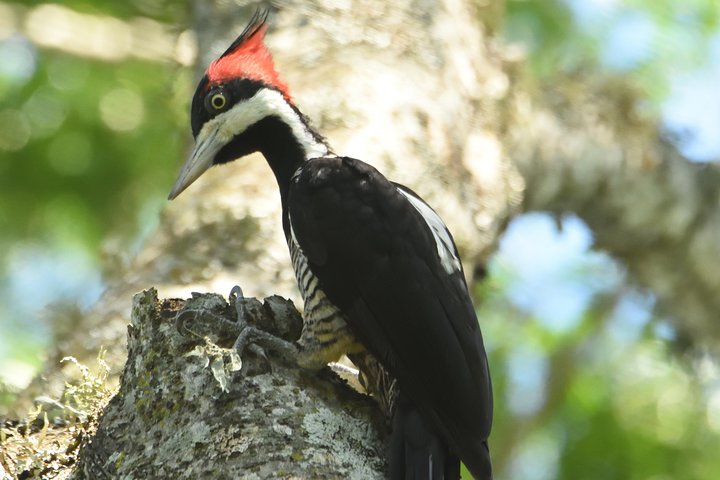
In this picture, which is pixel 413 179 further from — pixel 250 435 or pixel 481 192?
pixel 250 435

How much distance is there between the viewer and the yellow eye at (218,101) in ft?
11.9

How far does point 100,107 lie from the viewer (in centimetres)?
646

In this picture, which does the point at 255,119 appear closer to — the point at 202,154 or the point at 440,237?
the point at 202,154

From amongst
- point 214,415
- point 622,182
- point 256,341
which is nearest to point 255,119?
point 256,341

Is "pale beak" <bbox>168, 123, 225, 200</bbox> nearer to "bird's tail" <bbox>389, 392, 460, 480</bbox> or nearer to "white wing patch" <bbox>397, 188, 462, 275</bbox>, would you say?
"white wing patch" <bbox>397, 188, 462, 275</bbox>

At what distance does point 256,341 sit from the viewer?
2764mm

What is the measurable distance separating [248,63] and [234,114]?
0.21 metres

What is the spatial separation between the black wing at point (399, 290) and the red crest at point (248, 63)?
545 mm

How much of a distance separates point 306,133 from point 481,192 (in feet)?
3.27

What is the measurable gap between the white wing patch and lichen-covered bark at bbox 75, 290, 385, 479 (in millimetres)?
523

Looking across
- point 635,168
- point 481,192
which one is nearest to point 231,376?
point 481,192

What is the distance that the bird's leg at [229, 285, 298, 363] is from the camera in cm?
271

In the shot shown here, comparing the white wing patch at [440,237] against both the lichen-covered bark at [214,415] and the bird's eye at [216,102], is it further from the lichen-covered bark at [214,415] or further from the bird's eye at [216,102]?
the bird's eye at [216,102]

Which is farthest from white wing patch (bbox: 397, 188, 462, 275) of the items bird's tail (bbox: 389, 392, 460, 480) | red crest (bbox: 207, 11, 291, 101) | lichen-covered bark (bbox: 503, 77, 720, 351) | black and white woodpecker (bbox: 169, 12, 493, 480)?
lichen-covered bark (bbox: 503, 77, 720, 351)
